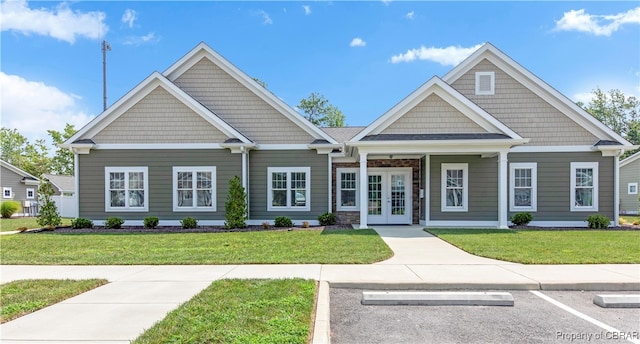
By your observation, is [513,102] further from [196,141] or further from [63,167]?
[63,167]

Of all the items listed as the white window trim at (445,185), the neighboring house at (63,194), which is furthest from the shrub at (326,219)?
the neighboring house at (63,194)

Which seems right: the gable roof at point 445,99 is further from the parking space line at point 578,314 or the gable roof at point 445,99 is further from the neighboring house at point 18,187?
the neighboring house at point 18,187

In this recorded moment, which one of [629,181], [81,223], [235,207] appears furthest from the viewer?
[629,181]

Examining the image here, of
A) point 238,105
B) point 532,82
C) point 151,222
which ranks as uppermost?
point 532,82

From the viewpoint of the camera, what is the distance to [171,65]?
15055 mm

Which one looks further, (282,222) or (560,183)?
(560,183)

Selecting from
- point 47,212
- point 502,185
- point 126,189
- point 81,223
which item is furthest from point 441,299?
point 47,212

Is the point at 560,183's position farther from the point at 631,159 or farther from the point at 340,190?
the point at 631,159

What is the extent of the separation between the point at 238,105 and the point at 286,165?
330 centimetres

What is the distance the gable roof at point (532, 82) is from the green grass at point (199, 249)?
825cm

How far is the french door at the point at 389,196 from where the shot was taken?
15.3m

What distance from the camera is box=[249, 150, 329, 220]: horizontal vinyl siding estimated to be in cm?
1462

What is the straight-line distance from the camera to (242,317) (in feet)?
12.9

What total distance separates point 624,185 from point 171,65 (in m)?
31.4
